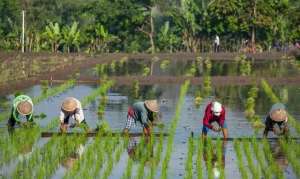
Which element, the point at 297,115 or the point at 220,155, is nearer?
the point at 220,155

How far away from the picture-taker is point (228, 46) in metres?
51.5

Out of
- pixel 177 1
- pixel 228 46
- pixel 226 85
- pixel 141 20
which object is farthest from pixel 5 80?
pixel 177 1

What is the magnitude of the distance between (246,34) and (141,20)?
544cm

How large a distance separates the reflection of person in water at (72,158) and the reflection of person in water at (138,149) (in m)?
0.73

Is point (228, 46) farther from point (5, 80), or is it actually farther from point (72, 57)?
point (5, 80)

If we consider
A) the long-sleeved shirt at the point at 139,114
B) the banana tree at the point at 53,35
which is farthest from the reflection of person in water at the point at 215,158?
the banana tree at the point at 53,35

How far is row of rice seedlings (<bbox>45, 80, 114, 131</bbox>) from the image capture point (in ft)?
55.9

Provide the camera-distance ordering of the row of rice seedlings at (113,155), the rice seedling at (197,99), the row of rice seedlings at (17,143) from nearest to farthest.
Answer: the row of rice seedlings at (113,155)
the row of rice seedlings at (17,143)
the rice seedling at (197,99)

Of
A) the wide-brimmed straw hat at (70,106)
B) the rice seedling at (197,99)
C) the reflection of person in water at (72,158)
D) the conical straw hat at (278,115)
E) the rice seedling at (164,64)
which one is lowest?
the reflection of person in water at (72,158)

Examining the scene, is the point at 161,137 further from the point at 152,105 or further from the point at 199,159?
the point at 199,159

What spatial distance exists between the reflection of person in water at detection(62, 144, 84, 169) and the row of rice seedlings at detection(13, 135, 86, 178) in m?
0.06

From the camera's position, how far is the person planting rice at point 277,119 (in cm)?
1454

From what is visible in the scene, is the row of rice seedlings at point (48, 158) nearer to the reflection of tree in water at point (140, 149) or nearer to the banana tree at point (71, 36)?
the reflection of tree in water at point (140, 149)

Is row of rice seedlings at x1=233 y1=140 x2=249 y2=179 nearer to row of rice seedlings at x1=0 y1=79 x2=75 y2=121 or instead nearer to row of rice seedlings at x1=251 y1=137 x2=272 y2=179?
row of rice seedlings at x1=251 y1=137 x2=272 y2=179
